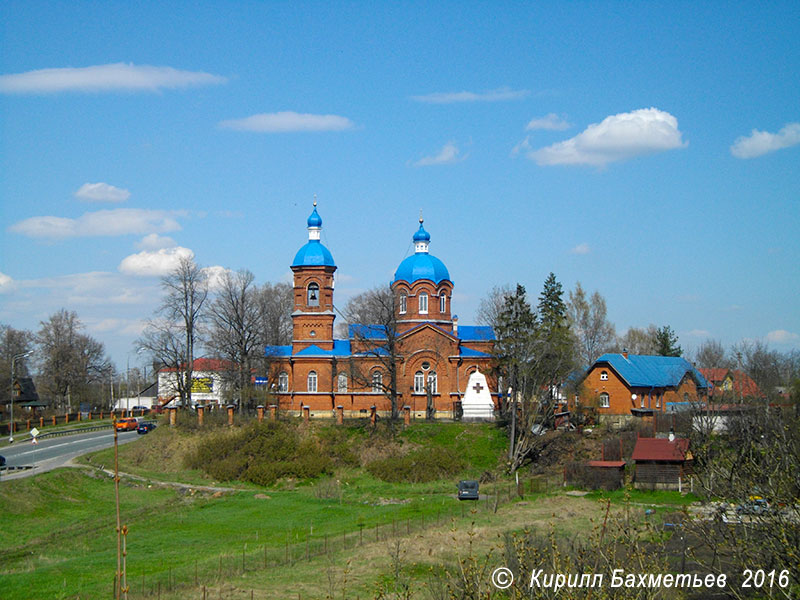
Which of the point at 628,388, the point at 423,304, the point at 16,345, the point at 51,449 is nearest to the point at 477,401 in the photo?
the point at 423,304

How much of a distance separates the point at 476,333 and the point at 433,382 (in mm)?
5848

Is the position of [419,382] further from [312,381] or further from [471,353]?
[312,381]

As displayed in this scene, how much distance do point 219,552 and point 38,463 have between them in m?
21.3

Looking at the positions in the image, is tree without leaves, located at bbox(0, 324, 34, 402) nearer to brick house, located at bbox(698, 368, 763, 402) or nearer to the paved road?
the paved road

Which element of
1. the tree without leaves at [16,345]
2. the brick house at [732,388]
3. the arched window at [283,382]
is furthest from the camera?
the tree without leaves at [16,345]

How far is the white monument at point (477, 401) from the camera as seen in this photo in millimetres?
49031

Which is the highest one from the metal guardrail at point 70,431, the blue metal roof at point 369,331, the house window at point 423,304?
the house window at point 423,304

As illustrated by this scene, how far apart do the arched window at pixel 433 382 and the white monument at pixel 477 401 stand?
198 cm

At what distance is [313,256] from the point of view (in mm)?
51562

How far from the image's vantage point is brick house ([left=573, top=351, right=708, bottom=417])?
51688 millimetres

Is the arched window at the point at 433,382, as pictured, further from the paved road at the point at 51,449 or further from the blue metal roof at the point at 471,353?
the paved road at the point at 51,449

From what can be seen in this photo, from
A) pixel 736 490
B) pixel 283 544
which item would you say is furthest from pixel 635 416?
pixel 736 490

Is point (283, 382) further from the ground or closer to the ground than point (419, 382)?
further from the ground

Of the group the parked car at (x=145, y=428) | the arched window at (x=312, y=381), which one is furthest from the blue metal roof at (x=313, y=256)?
the parked car at (x=145, y=428)
